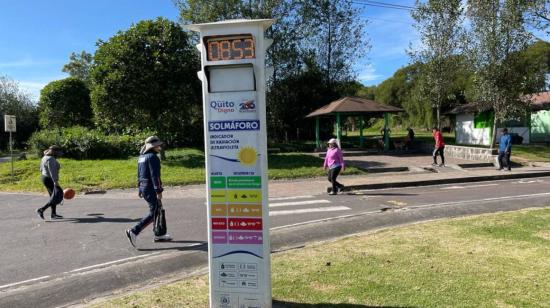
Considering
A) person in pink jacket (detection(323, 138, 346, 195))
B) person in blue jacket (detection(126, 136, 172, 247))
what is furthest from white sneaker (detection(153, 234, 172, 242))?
person in pink jacket (detection(323, 138, 346, 195))

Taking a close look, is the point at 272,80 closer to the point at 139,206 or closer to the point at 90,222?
the point at 139,206

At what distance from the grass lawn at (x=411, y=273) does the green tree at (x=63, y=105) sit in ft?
123

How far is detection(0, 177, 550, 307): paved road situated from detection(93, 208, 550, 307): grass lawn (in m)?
1.12

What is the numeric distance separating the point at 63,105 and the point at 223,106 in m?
39.4

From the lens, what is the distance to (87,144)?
2377 centimetres

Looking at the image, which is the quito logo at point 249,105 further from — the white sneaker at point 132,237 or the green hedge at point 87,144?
the green hedge at point 87,144

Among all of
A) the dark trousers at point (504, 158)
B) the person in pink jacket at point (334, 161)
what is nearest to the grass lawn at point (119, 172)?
the person in pink jacket at point (334, 161)

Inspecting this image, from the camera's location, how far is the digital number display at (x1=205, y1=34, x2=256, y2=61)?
14.0 feet

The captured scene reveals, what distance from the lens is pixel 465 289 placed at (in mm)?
4738

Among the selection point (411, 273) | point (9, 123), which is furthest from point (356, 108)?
point (411, 273)

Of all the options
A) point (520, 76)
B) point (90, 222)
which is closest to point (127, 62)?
point (90, 222)

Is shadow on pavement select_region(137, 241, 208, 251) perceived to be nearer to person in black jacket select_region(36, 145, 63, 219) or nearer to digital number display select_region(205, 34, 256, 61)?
digital number display select_region(205, 34, 256, 61)

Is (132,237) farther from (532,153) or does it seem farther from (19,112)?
(19,112)

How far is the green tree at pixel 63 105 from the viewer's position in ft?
128
